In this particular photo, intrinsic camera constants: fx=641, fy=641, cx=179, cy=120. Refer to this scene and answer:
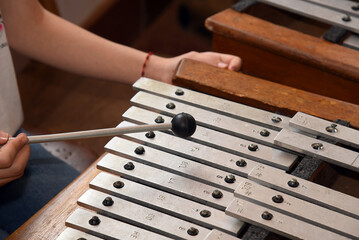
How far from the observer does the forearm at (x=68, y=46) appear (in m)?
1.58

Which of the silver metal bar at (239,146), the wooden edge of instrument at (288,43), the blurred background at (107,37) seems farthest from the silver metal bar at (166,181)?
the blurred background at (107,37)

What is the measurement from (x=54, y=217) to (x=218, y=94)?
1.45 feet

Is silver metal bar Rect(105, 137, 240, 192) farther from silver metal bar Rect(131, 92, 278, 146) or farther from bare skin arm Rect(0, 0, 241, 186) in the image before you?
bare skin arm Rect(0, 0, 241, 186)

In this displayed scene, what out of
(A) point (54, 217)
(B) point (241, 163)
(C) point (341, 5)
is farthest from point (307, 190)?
(C) point (341, 5)

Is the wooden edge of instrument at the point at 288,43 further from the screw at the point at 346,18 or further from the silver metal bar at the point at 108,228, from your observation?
the silver metal bar at the point at 108,228

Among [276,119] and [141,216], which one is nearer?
[141,216]

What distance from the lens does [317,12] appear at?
1592 millimetres

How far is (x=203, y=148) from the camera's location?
123 cm

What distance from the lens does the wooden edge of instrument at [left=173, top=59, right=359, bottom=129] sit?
1.30 m

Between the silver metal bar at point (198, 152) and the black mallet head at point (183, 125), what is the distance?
56 millimetres

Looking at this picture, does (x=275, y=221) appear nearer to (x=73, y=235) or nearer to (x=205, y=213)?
(x=205, y=213)

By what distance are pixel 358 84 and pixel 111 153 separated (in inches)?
23.4

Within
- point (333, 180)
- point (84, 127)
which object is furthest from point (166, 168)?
point (84, 127)

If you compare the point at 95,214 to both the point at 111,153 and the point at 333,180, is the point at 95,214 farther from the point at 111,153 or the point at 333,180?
the point at 333,180
